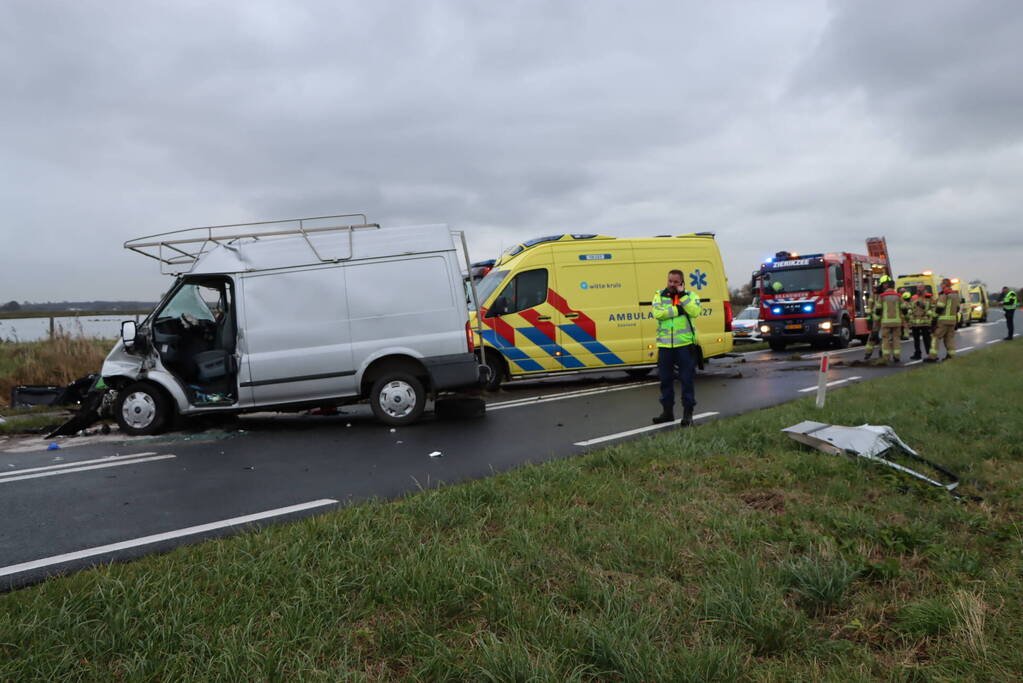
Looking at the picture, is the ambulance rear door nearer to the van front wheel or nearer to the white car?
the van front wheel

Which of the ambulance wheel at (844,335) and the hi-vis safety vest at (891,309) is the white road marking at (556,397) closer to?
the hi-vis safety vest at (891,309)

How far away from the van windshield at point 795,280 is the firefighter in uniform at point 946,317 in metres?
4.17

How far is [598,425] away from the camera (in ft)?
25.3

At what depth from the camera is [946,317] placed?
14.7m

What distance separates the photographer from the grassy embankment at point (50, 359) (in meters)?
11.7

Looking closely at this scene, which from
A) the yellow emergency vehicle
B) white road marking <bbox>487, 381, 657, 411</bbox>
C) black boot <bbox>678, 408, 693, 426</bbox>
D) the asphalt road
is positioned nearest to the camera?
the asphalt road

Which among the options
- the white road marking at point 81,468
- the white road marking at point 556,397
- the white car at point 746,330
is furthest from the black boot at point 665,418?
the white car at point 746,330

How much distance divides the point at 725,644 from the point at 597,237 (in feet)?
33.5

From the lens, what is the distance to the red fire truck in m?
18.9

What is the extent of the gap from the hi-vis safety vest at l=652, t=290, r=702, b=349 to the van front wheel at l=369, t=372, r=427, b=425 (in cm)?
294

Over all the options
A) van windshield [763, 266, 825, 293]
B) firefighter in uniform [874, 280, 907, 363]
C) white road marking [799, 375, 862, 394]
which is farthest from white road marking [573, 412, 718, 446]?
van windshield [763, 266, 825, 293]

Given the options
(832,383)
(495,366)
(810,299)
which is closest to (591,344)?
(495,366)

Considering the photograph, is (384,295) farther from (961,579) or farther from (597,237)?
(961,579)

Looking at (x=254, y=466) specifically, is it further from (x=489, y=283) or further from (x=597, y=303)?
(x=597, y=303)
